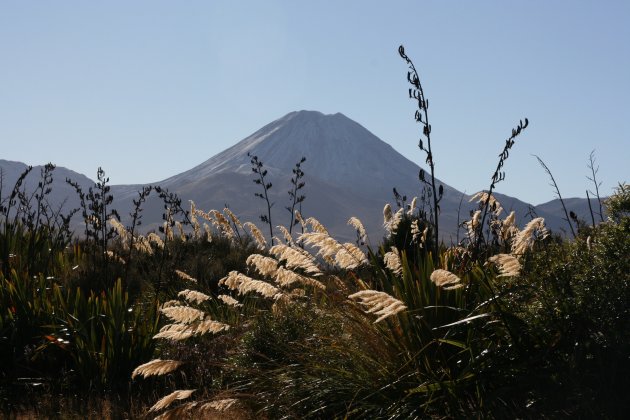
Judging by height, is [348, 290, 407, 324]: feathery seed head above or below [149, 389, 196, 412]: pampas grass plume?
above

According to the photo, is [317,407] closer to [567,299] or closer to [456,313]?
[456,313]

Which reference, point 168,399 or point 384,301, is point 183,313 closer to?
point 168,399

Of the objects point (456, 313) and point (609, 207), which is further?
point (609, 207)

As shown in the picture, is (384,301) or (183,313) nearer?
(384,301)

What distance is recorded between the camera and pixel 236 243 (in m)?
14.6

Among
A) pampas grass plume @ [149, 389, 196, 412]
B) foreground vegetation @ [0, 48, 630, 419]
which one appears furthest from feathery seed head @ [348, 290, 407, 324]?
pampas grass plume @ [149, 389, 196, 412]

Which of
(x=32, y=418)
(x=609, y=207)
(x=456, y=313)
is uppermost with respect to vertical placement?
(x=609, y=207)

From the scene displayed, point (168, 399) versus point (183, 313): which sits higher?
point (183, 313)

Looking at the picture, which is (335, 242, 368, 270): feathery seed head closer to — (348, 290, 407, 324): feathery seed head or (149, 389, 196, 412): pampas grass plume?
(348, 290, 407, 324): feathery seed head

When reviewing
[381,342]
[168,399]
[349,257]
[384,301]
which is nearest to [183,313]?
[168,399]

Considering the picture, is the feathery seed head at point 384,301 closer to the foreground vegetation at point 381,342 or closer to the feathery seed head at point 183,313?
the foreground vegetation at point 381,342

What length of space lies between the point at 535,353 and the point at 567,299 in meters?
0.40

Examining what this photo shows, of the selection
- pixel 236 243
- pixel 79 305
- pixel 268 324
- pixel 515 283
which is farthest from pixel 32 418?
pixel 236 243

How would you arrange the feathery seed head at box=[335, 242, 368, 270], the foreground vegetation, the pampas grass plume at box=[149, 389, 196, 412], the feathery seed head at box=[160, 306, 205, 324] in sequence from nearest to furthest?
the foreground vegetation
the pampas grass plume at box=[149, 389, 196, 412]
the feathery seed head at box=[335, 242, 368, 270]
the feathery seed head at box=[160, 306, 205, 324]
